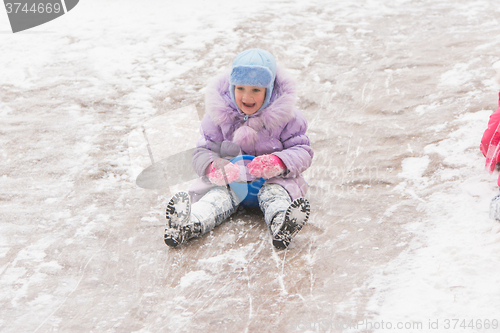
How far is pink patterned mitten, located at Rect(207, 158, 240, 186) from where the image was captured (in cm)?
257

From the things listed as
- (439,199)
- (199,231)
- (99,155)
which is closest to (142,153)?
(99,155)

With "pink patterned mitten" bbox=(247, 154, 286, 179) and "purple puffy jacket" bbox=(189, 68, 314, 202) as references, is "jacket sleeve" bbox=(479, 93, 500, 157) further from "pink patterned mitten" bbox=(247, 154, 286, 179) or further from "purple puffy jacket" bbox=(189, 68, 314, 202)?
"pink patterned mitten" bbox=(247, 154, 286, 179)

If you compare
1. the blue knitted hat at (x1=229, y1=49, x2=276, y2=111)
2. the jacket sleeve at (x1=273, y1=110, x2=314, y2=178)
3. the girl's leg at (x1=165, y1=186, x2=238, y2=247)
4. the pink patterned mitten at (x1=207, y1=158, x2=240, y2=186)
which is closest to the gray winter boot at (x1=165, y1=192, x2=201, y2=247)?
the girl's leg at (x1=165, y1=186, x2=238, y2=247)

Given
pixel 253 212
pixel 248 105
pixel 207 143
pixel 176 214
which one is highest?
pixel 248 105

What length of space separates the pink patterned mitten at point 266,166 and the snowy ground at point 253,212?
0.31 metres

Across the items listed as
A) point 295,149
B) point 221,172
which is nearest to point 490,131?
point 295,149

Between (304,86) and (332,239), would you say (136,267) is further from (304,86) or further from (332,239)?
(304,86)

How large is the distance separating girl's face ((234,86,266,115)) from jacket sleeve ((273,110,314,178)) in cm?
21

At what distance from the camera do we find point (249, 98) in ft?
8.61

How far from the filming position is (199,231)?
252cm

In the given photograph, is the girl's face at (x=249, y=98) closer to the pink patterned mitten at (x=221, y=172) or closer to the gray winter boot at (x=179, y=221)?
the pink patterned mitten at (x=221, y=172)

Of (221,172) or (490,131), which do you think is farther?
(490,131)

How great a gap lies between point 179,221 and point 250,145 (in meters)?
0.61

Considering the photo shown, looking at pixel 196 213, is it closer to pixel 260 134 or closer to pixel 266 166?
pixel 266 166
